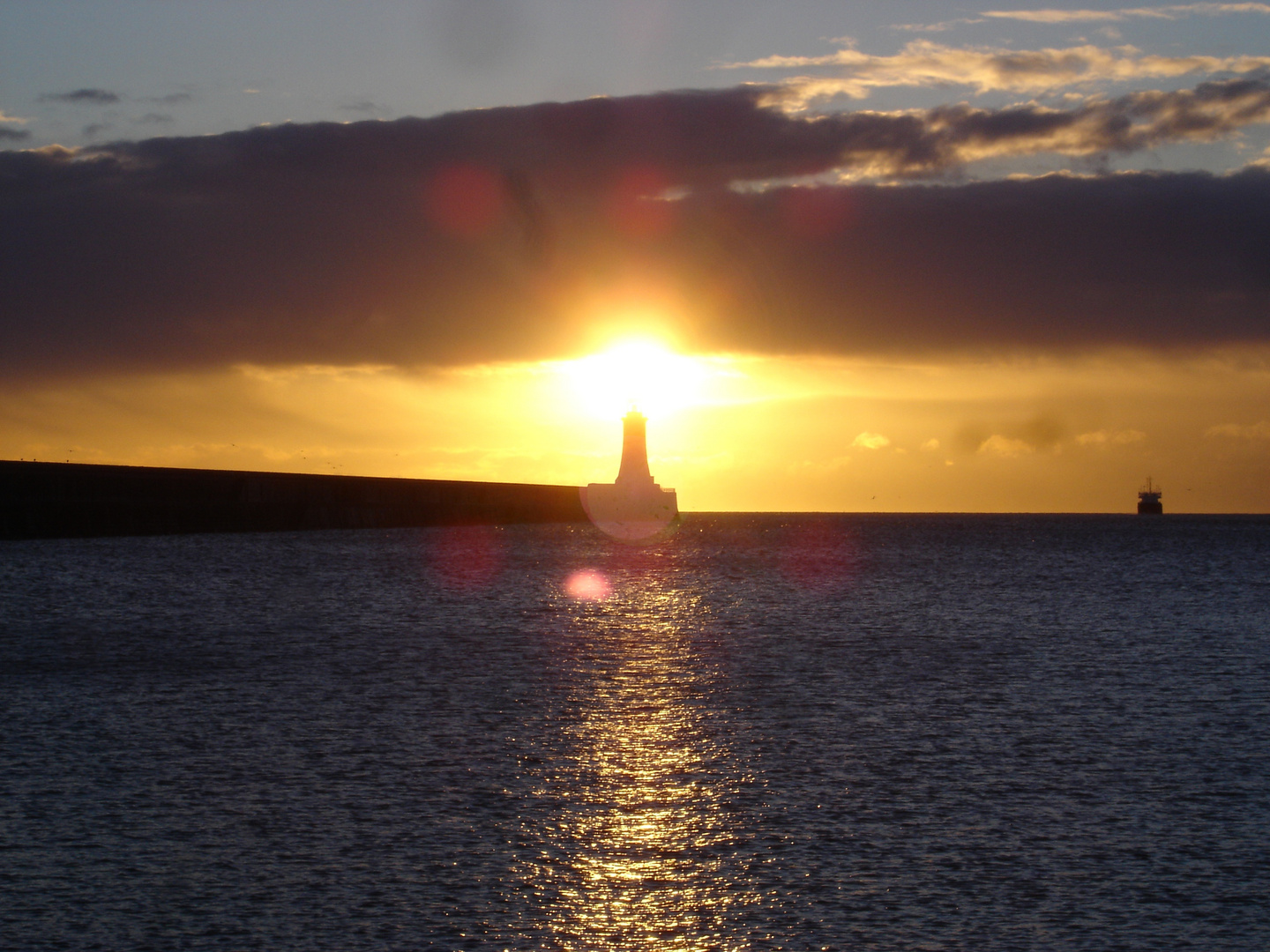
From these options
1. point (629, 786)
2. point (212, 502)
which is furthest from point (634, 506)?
point (629, 786)

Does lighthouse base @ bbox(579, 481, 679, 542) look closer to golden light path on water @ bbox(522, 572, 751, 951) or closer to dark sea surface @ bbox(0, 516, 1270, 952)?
dark sea surface @ bbox(0, 516, 1270, 952)

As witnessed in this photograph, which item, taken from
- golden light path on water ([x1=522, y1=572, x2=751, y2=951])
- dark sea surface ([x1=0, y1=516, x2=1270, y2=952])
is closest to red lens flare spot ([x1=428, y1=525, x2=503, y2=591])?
dark sea surface ([x1=0, y1=516, x2=1270, y2=952])

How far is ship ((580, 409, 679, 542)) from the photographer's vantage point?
450ft

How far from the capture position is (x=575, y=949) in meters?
10.9

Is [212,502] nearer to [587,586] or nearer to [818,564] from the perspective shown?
[818,564]

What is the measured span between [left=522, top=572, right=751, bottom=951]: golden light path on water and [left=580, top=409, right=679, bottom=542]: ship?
107510mm

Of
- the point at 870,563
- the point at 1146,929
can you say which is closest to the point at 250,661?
the point at 1146,929

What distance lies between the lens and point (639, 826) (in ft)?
49.3

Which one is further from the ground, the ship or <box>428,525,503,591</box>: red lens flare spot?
the ship

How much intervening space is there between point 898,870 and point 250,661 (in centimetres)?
2286

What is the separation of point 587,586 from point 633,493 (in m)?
72.1

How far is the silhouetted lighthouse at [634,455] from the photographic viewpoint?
13625cm

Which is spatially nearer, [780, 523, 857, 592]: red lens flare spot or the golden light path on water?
the golden light path on water

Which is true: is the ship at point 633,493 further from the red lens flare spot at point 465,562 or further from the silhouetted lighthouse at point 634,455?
the red lens flare spot at point 465,562
